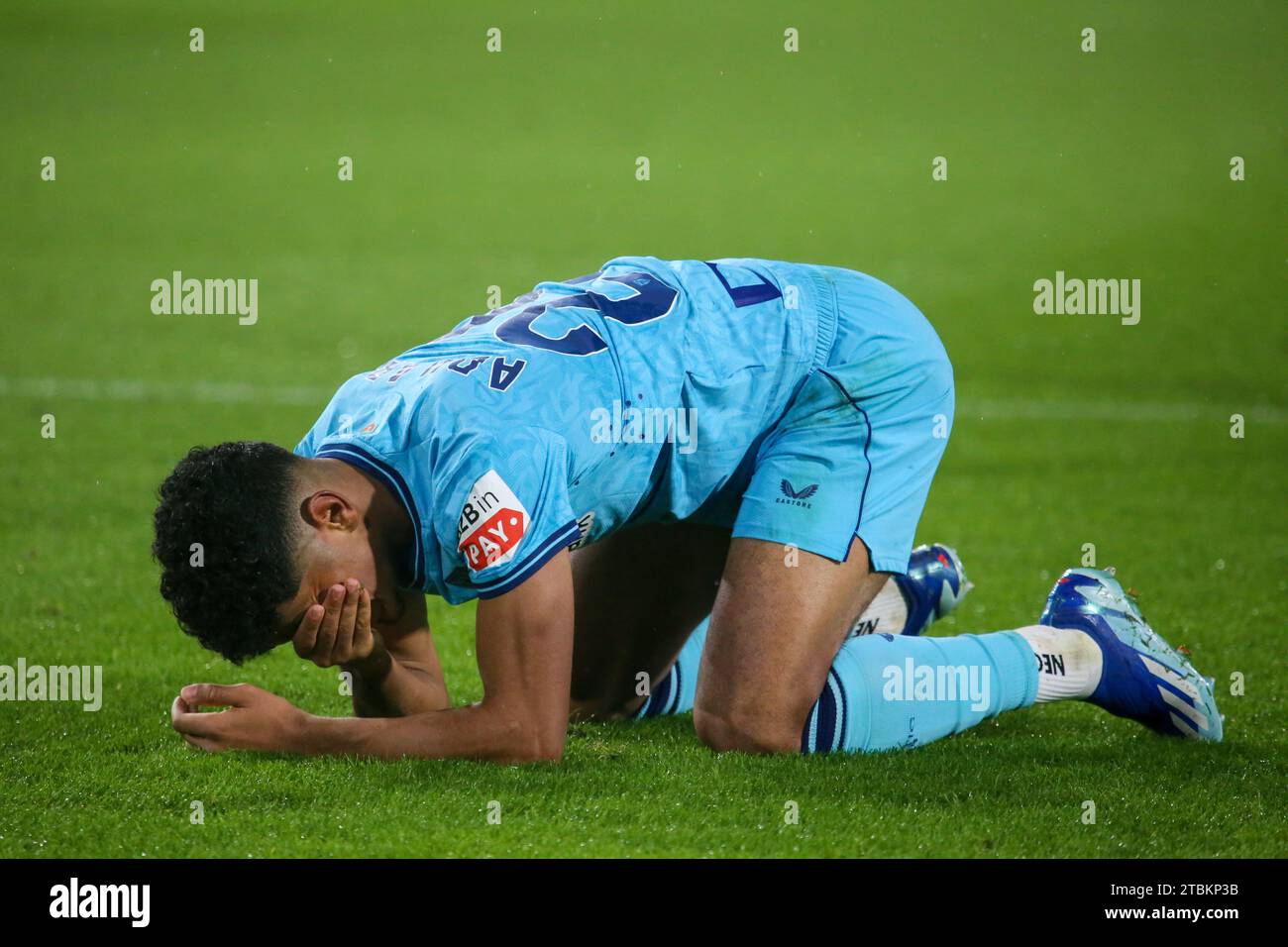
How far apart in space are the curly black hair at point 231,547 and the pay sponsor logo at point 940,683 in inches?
69.3

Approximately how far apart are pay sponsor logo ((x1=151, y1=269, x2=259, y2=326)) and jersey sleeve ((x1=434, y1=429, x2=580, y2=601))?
34.7 ft

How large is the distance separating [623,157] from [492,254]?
5542 millimetres

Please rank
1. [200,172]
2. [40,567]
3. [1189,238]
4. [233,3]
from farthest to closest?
[233,3] < [200,172] < [1189,238] < [40,567]

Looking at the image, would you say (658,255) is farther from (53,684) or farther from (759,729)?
(759,729)

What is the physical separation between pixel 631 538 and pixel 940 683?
1.05 m

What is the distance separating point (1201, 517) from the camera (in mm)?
8273

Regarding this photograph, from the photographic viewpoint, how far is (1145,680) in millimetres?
4680

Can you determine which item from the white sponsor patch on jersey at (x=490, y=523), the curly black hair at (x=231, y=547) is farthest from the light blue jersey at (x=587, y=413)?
the curly black hair at (x=231, y=547)

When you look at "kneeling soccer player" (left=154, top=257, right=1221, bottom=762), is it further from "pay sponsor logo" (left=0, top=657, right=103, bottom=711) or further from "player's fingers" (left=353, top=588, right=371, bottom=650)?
"pay sponsor logo" (left=0, top=657, right=103, bottom=711)

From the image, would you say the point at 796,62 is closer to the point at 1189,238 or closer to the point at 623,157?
the point at 623,157

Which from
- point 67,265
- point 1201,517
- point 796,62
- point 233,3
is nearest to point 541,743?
point 1201,517

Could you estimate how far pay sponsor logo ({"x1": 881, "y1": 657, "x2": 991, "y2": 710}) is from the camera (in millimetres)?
4535
